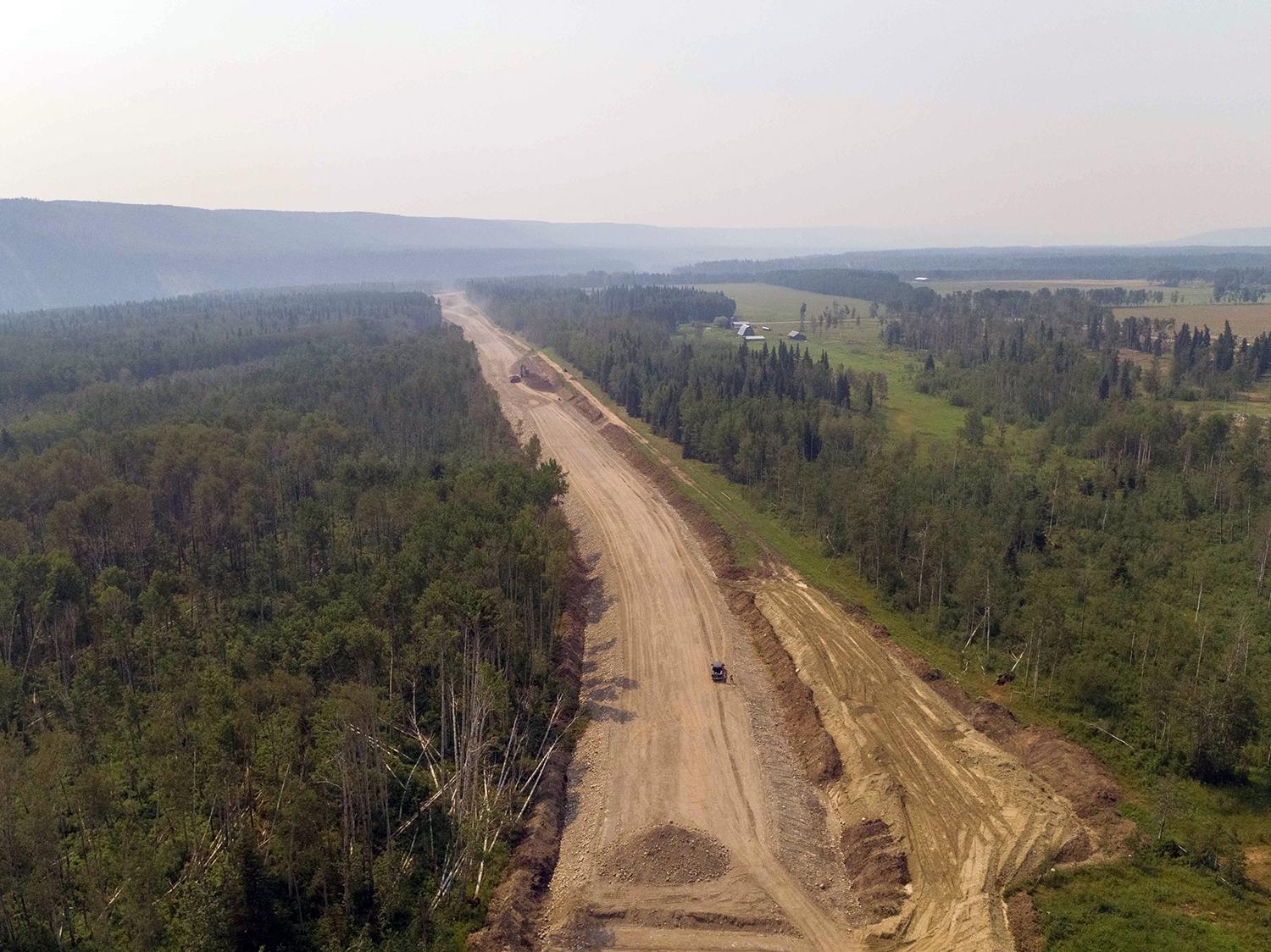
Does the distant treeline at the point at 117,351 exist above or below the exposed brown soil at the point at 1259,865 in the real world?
above

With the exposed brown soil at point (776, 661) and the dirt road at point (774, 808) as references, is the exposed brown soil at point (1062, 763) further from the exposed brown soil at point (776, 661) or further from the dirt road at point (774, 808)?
the exposed brown soil at point (776, 661)

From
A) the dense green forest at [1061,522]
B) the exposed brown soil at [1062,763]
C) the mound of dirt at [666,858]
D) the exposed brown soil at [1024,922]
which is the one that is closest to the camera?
the exposed brown soil at [1024,922]

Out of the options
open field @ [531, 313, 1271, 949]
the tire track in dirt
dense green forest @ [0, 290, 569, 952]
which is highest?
dense green forest @ [0, 290, 569, 952]

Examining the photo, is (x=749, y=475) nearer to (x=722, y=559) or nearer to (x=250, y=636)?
(x=722, y=559)

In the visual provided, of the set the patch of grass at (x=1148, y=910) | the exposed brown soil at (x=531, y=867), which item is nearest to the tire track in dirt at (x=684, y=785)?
the exposed brown soil at (x=531, y=867)

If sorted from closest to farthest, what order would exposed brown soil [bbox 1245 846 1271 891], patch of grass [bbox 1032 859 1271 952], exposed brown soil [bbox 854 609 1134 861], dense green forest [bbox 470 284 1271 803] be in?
patch of grass [bbox 1032 859 1271 952]
exposed brown soil [bbox 1245 846 1271 891]
exposed brown soil [bbox 854 609 1134 861]
dense green forest [bbox 470 284 1271 803]

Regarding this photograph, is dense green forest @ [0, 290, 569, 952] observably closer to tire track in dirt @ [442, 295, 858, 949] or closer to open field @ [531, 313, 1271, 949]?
tire track in dirt @ [442, 295, 858, 949]

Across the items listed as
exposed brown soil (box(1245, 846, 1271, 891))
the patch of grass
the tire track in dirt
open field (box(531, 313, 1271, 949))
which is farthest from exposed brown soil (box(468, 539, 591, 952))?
exposed brown soil (box(1245, 846, 1271, 891))
